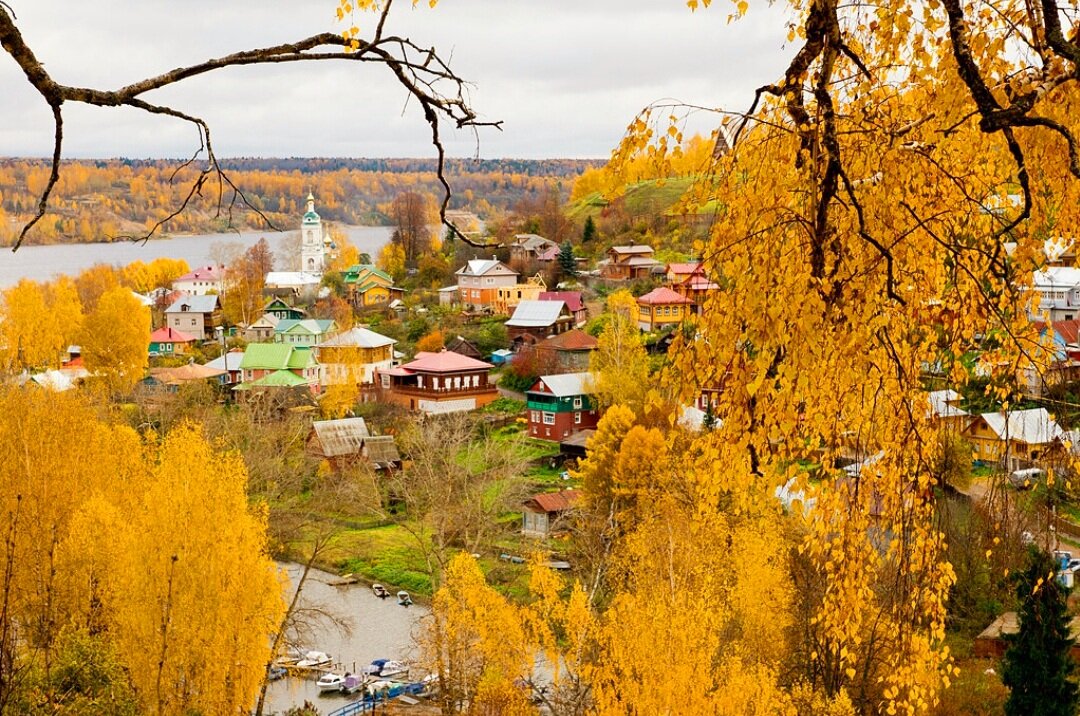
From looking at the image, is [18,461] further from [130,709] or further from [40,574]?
[130,709]

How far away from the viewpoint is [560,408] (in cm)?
2567

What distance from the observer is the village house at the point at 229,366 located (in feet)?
108

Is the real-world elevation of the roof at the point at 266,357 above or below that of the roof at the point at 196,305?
below

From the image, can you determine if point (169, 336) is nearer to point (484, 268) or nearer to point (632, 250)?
point (484, 268)

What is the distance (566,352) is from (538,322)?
10.8 ft

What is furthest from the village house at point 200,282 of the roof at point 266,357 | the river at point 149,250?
the river at point 149,250

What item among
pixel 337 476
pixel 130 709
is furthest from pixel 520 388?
pixel 130 709

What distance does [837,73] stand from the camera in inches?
119

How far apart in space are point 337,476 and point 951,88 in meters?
20.7

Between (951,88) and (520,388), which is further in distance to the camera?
(520,388)

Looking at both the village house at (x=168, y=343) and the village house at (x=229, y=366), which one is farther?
the village house at (x=168, y=343)

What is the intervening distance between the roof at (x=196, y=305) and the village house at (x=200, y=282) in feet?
18.5

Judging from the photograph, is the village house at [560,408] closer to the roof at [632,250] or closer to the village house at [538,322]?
the village house at [538,322]

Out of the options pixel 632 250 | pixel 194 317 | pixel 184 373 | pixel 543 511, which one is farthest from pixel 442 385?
pixel 194 317
